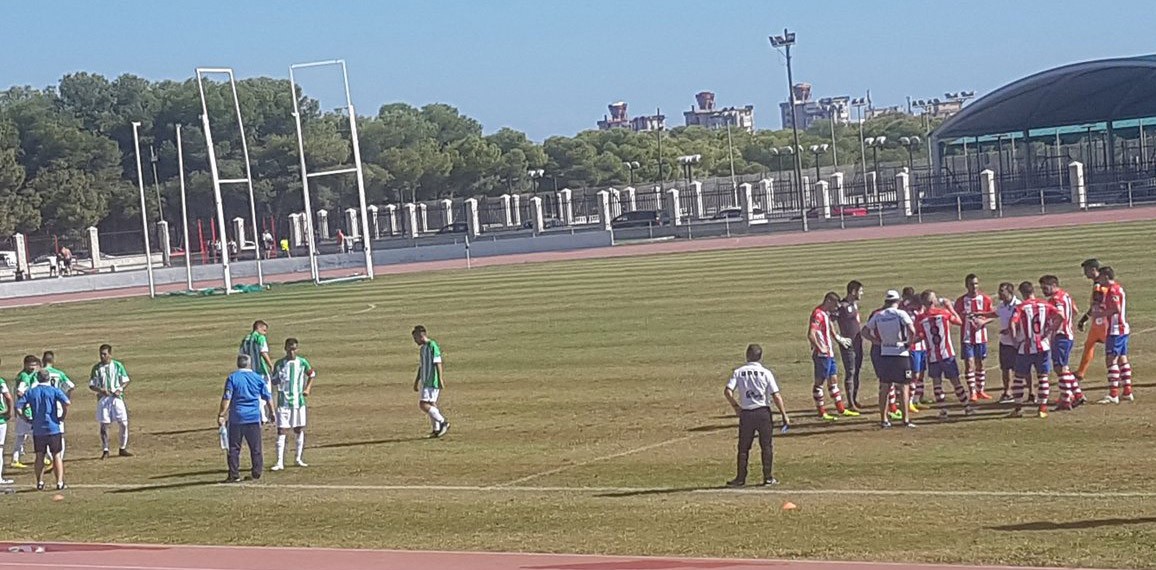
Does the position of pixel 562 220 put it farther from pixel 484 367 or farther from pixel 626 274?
pixel 484 367

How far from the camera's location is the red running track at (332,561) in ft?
45.5

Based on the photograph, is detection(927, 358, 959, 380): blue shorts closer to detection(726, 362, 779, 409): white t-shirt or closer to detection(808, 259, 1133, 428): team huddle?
detection(808, 259, 1133, 428): team huddle

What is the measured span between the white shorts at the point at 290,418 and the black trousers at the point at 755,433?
6.68 m

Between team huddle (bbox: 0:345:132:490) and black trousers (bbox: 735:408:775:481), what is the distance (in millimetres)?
9451

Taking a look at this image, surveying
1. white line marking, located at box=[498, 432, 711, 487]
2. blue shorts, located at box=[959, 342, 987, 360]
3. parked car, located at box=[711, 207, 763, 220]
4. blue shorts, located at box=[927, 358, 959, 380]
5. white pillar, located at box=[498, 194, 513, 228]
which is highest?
white pillar, located at box=[498, 194, 513, 228]

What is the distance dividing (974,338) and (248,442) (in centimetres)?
995

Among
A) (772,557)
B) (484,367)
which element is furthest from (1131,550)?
(484,367)

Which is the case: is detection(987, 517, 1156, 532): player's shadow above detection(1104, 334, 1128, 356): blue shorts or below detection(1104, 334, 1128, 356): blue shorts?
below

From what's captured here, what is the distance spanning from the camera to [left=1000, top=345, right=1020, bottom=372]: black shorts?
837 inches

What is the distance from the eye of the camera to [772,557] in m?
14.0

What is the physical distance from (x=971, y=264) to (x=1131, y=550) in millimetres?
29833

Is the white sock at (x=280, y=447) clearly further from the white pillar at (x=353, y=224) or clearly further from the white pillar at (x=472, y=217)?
the white pillar at (x=353, y=224)

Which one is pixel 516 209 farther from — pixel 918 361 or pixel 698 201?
pixel 918 361

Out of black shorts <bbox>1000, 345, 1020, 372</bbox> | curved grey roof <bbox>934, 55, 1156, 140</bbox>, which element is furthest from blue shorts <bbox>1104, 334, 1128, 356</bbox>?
curved grey roof <bbox>934, 55, 1156, 140</bbox>
